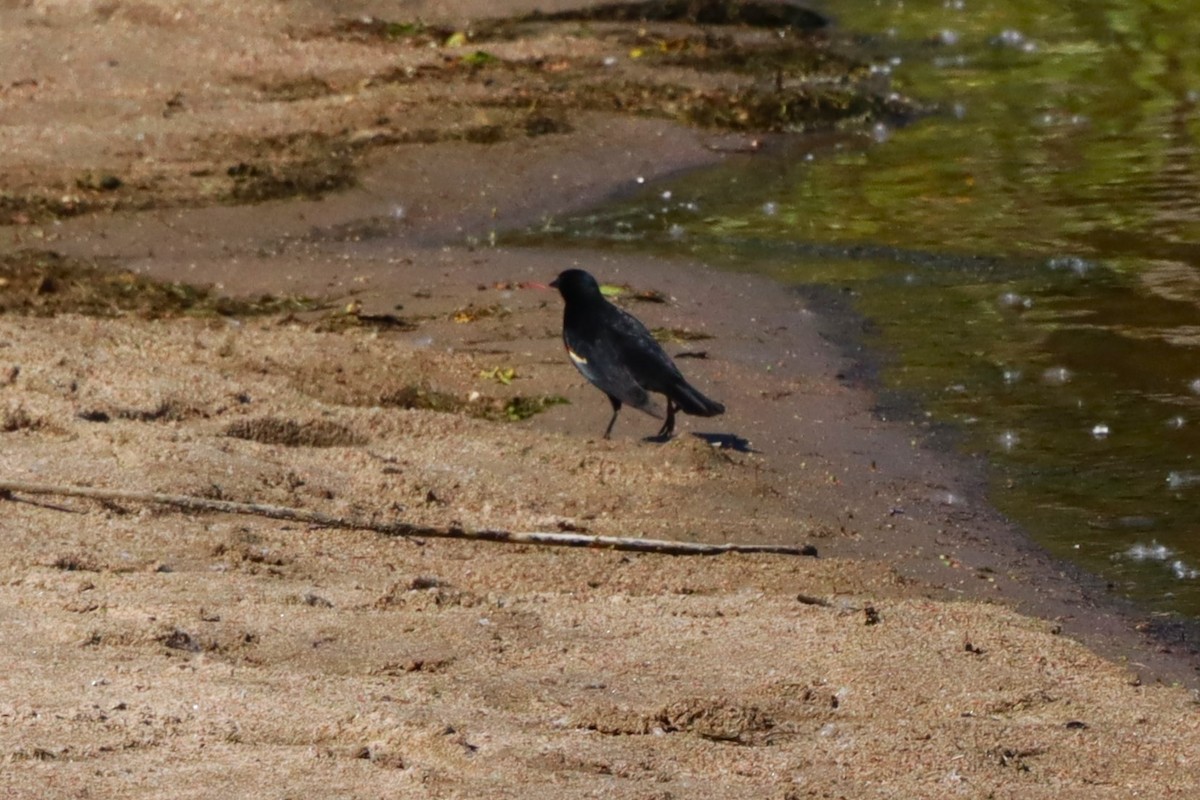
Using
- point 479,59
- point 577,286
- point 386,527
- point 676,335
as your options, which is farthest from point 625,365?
point 479,59

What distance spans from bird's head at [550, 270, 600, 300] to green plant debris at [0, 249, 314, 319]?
189 centimetres

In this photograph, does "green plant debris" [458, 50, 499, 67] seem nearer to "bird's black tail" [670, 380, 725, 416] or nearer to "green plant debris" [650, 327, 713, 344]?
"green plant debris" [650, 327, 713, 344]

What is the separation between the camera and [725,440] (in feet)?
23.3

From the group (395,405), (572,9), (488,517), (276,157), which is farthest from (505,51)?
(488,517)

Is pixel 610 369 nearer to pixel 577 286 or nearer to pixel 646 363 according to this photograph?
pixel 646 363

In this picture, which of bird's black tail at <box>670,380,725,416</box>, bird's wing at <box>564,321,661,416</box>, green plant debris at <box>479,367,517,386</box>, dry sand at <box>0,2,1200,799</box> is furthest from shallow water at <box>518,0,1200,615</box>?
green plant debris at <box>479,367,517,386</box>

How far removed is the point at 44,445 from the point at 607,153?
7.66 m

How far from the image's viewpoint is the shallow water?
6863 mm

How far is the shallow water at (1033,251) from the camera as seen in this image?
6.86 m

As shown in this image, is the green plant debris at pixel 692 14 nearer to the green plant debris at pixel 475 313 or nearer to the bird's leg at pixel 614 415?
the green plant debris at pixel 475 313

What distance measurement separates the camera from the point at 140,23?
15828 millimetres

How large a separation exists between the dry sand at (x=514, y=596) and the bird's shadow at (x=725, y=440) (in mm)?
23

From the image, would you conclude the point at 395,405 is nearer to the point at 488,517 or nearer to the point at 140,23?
the point at 488,517

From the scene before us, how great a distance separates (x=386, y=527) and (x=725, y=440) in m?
2.03
